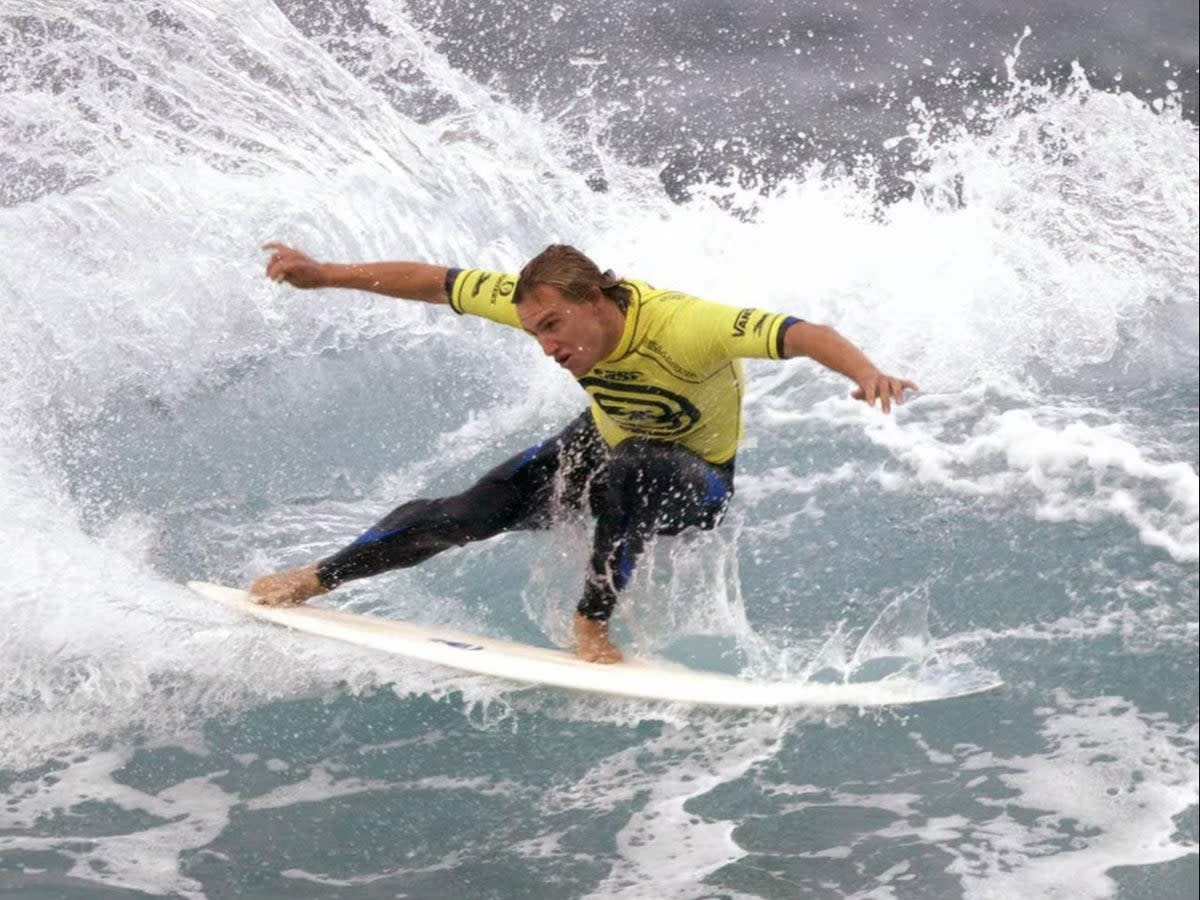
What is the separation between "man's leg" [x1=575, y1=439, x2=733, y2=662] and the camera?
16.1 ft

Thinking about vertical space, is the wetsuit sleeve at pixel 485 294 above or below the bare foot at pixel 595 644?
above

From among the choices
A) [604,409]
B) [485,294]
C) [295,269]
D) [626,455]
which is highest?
[295,269]

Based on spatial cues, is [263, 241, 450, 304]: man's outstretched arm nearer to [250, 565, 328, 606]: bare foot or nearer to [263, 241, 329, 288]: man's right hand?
[263, 241, 329, 288]: man's right hand

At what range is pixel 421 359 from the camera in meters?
7.56

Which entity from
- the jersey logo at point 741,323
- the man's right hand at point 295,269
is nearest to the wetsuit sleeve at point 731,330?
the jersey logo at point 741,323

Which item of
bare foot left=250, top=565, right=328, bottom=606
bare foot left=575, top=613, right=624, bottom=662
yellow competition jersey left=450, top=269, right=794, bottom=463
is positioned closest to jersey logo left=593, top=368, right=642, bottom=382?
yellow competition jersey left=450, top=269, right=794, bottom=463

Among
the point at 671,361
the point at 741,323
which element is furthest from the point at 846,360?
the point at 671,361

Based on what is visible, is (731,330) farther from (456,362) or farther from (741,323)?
(456,362)

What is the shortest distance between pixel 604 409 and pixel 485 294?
1.57 ft

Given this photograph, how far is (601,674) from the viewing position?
16.3 ft

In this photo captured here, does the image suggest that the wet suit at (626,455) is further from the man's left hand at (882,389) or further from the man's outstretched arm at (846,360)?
the man's left hand at (882,389)

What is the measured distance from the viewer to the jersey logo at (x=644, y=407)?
4.77 m

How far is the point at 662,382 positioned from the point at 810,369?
2498 mm

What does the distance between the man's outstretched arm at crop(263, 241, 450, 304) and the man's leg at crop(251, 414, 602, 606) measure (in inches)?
22.9
